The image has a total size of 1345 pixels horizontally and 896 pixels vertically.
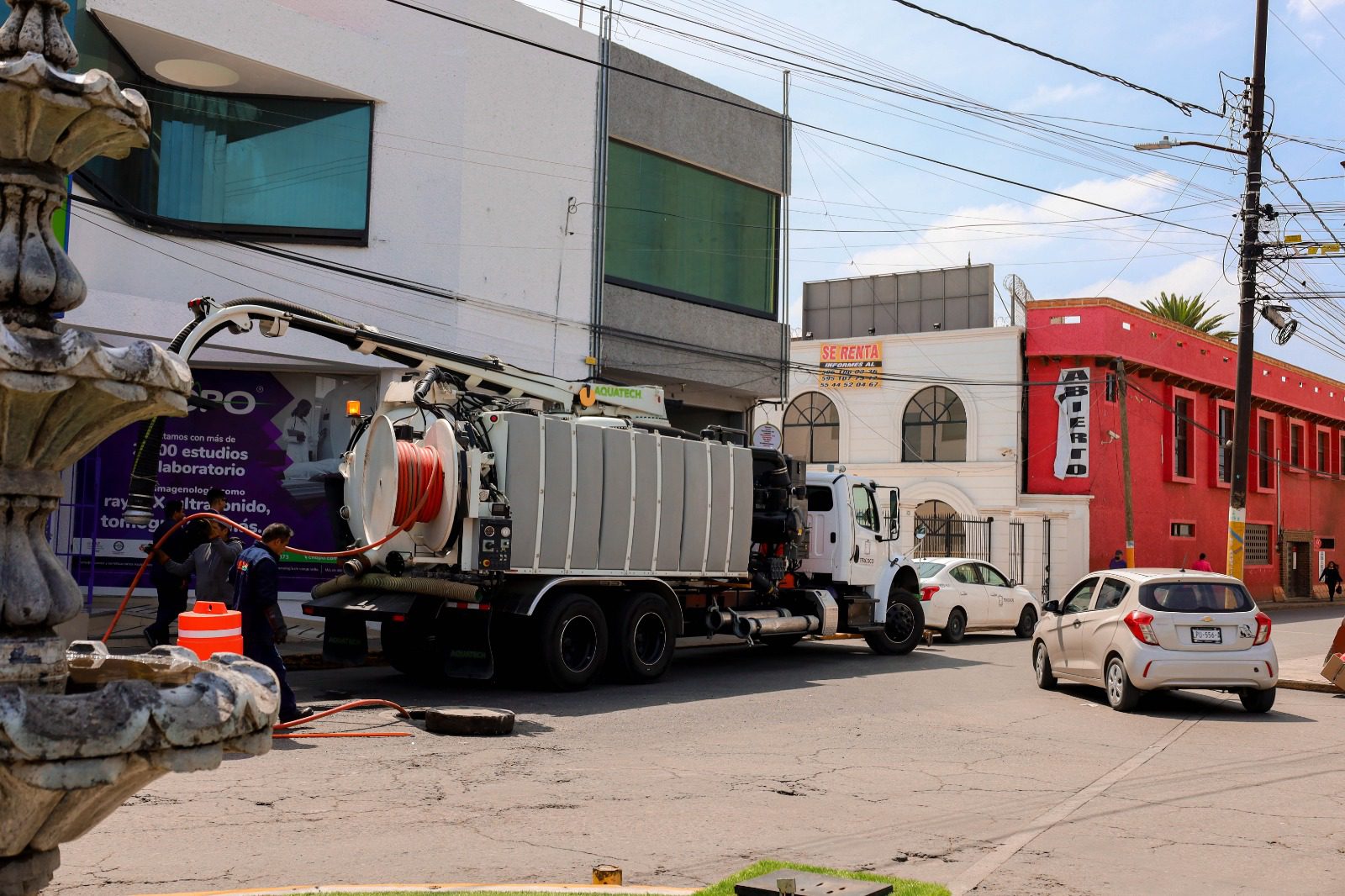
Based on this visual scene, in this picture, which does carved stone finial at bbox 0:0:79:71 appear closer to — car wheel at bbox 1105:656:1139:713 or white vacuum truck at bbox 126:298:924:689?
white vacuum truck at bbox 126:298:924:689

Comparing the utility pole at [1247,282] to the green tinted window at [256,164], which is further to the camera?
the utility pole at [1247,282]

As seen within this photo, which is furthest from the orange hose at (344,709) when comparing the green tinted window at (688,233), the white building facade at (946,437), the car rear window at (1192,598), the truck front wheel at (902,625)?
the white building facade at (946,437)

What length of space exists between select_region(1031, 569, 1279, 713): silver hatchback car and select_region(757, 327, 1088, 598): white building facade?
64.8 feet

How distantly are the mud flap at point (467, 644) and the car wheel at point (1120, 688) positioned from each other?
6.70 meters

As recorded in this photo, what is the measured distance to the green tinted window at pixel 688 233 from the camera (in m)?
22.8

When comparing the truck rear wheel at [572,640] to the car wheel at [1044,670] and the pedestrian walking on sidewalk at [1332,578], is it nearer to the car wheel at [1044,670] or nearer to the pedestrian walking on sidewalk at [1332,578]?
the car wheel at [1044,670]

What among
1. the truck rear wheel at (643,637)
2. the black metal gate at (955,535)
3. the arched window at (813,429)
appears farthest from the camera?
the arched window at (813,429)

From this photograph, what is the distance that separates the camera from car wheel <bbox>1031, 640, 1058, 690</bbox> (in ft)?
50.7

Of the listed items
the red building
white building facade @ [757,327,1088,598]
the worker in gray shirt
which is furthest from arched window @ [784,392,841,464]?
the worker in gray shirt

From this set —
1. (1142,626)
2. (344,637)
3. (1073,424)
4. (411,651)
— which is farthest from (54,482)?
(1073,424)

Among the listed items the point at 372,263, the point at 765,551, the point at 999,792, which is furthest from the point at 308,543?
the point at 999,792

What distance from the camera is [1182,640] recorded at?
13305mm

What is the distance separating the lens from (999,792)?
8.93 meters

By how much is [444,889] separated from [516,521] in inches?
288
